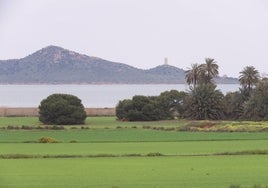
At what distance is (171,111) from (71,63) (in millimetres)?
48323

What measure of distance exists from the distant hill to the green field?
138 ft

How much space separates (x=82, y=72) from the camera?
145500 mm

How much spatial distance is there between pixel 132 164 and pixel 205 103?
50326mm

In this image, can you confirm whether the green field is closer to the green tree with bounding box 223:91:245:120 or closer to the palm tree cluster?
the palm tree cluster

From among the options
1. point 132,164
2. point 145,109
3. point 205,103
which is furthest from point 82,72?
point 132,164

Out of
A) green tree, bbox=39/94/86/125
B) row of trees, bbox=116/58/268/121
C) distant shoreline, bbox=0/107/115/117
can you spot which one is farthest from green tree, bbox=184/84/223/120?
A: distant shoreline, bbox=0/107/115/117

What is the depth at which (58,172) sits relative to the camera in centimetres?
2362

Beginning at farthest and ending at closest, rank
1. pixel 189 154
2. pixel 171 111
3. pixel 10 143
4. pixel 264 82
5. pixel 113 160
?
pixel 171 111, pixel 264 82, pixel 10 143, pixel 189 154, pixel 113 160

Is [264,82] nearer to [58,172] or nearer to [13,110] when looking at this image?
[13,110]

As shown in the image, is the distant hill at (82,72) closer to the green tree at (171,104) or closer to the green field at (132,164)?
the green tree at (171,104)

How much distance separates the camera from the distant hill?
3875 inches

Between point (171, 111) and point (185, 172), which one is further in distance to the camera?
point (171, 111)

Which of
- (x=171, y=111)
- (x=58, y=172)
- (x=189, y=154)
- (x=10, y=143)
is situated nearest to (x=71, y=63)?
(x=171, y=111)

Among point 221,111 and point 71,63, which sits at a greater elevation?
point 71,63
